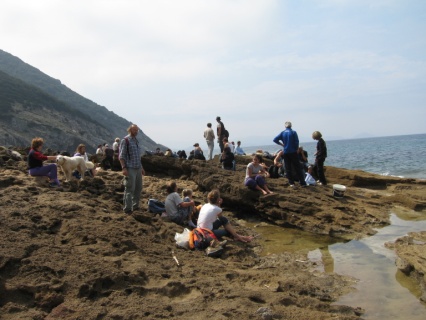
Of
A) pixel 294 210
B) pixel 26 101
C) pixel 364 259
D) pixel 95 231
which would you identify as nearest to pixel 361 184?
pixel 294 210

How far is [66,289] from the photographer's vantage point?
15.9ft

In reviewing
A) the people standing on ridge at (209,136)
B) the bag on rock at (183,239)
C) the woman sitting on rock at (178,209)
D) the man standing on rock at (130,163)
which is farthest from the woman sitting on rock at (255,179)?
the people standing on ridge at (209,136)

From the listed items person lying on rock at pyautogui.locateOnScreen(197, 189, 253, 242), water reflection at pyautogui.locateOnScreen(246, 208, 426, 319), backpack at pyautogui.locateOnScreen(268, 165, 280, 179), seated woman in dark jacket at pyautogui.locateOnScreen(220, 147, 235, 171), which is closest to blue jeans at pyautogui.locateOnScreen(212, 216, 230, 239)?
person lying on rock at pyautogui.locateOnScreen(197, 189, 253, 242)

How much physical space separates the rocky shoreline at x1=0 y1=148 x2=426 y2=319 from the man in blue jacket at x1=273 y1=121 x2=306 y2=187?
88cm

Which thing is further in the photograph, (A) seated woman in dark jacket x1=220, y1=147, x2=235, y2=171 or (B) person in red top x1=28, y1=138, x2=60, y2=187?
(A) seated woman in dark jacket x1=220, y1=147, x2=235, y2=171

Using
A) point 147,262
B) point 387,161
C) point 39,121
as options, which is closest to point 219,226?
point 147,262

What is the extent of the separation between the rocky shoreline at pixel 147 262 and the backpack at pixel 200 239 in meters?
0.37

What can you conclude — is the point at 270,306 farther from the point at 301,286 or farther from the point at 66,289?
the point at 66,289

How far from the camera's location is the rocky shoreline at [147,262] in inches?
182

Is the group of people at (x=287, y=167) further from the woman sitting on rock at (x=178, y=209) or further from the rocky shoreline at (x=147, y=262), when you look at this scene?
the woman sitting on rock at (x=178, y=209)

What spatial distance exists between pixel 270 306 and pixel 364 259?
314cm

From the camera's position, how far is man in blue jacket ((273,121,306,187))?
38.0ft

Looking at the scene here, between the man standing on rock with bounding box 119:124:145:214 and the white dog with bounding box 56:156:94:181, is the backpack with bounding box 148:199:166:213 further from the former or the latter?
the white dog with bounding box 56:156:94:181

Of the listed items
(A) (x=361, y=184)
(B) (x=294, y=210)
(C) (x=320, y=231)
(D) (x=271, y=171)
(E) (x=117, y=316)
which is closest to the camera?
(E) (x=117, y=316)
